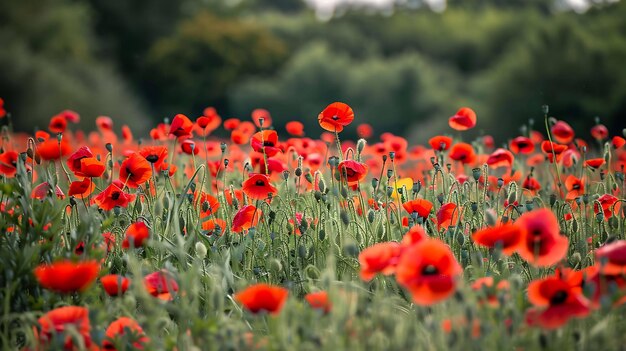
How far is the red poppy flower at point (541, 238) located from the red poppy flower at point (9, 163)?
2.11 meters

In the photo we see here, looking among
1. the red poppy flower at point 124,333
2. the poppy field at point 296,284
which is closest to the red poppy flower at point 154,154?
the poppy field at point 296,284

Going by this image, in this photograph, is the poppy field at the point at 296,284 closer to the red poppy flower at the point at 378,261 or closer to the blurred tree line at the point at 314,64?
the red poppy flower at the point at 378,261

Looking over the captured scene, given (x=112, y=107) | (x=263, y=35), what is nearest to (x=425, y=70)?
(x=263, y=35)

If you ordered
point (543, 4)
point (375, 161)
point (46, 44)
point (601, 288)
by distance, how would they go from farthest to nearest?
1. point (543, 4)
2. point (46, 44)
3. point (375, 161)
4. point (601, 288)

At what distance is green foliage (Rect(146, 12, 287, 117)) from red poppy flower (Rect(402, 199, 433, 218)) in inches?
798

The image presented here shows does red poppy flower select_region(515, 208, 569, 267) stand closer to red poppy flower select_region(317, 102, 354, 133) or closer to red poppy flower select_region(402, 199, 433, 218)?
red poppy flower select_region(402, 199, 433, 218)

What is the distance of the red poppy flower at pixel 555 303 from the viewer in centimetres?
160

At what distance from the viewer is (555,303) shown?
5.42 feet

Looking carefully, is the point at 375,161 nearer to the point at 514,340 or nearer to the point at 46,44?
the point at 514,340

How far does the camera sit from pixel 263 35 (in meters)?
23.5

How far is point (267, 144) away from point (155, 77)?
21.1 metres

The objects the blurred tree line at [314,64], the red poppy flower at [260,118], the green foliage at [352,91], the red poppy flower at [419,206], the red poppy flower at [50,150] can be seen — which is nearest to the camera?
the red poppy flower at [419,206]

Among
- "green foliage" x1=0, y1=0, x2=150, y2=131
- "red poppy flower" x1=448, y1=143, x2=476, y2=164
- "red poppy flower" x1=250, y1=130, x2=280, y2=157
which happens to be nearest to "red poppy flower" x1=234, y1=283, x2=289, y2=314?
"red poppy flower" x1=250, y1=130, x2=280, y2=157

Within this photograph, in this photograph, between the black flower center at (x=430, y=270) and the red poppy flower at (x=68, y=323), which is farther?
the red poppy flower at (x=68, y=323)
